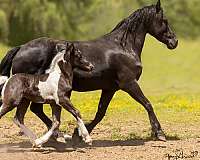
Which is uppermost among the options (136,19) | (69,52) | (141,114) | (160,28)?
(136,19)

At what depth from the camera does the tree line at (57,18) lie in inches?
1417

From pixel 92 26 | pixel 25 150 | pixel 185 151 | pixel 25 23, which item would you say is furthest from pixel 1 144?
pixel 92 26

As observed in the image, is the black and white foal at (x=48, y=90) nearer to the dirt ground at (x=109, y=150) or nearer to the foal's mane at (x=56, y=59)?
the foal's mane at (x=56, y=59)

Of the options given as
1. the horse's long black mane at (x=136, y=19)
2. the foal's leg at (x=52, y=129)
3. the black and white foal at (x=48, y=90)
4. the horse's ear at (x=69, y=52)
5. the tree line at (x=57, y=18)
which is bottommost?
the foal's leg at (x=52, y=129)

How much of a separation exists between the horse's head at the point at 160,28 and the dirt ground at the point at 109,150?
1782 millimetres

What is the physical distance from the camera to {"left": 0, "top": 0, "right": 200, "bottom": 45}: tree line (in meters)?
36.0

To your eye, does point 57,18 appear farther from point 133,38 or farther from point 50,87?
point 50,87

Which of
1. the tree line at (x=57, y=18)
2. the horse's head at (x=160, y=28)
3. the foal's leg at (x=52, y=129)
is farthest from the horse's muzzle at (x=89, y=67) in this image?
the tree line at (x=57, y=18)

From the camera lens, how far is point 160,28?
10.1 metres

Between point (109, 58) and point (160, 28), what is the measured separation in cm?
121

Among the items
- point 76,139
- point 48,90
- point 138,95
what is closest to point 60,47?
point 48,90

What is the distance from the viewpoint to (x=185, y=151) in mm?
8562

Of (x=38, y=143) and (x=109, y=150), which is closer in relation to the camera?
(x=38, y=143)

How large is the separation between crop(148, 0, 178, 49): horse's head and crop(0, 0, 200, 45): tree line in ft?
81.6
